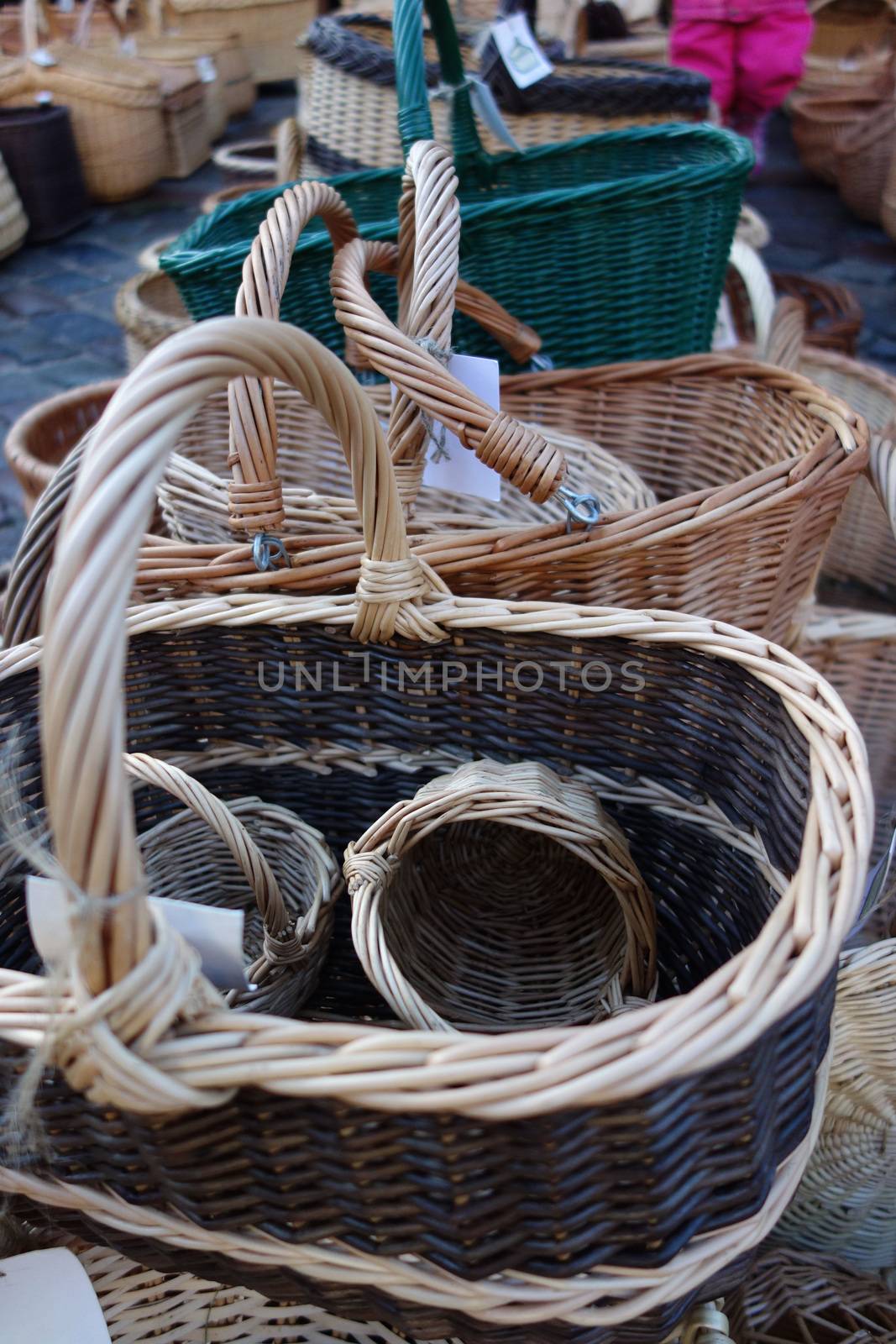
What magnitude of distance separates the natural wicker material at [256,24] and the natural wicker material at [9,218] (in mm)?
1253

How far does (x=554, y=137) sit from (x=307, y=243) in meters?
0.55

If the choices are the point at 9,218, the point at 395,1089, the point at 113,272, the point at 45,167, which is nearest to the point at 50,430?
the point at 395,1089

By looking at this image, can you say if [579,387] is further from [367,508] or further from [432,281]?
[367,508]

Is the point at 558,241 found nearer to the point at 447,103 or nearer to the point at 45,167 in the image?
the point at 447,103

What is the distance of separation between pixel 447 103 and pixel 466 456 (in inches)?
27.8

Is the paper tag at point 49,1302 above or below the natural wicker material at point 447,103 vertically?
below

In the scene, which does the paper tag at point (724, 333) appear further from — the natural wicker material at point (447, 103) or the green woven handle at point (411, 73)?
the green woven handle at point (411, 73)

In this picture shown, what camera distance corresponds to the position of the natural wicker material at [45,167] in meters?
2.58

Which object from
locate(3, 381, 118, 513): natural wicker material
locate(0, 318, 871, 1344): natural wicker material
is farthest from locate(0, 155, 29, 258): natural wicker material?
locate(0, 318, 871, 1344): natural wicker material

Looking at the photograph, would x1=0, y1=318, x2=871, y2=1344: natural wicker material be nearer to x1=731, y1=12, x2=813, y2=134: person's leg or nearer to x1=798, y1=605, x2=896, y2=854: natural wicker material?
x1=798, y1=605, x2=896, y2=854: natural wicker material

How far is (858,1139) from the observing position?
737 mm

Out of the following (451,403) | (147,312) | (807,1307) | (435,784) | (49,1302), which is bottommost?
(807,1307)

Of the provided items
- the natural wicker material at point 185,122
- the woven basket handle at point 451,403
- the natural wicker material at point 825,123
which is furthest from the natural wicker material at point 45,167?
the woven basket handle at point 451,403

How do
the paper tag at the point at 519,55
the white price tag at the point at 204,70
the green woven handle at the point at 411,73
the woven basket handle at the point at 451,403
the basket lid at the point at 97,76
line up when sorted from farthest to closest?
the white price tag at the point at 204,70
the basket lid at the point at 97,76
the paper tag at the point at 519,55
the green woven handle at the point at 411,73
the woven basket handle at the point at 451,403
